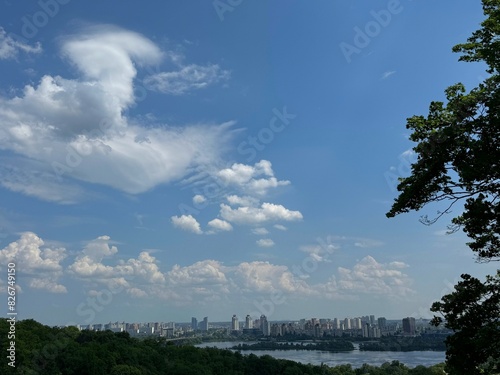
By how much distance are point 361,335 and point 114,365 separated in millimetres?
153753

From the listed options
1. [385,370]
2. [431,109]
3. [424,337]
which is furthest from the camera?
[424,337]

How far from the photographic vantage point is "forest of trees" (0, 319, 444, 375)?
34719 millimetres

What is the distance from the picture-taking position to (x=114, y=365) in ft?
119

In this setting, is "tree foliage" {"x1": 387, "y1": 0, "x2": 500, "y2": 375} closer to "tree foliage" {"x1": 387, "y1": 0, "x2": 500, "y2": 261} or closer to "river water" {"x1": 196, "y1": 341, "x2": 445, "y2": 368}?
"tree foliage" {"x1": 387, "y1": 0, "x2": 500, "y2": 261}

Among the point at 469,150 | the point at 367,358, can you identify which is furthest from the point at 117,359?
the point at 367,358

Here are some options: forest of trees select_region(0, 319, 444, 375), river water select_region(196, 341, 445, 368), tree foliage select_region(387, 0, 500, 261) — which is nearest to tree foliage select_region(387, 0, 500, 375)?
tree foliage select_region(387, 0, 500, 261)

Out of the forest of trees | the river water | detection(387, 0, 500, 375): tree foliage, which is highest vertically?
detection(387, 0, 500, 375): tree foliage

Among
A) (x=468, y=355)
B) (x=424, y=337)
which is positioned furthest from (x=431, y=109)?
(x=424, y=337)

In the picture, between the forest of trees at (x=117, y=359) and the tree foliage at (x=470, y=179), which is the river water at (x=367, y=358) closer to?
the forest of trees at (x=117, y=359)

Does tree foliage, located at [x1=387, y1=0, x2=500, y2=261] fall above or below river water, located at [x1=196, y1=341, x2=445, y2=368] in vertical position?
above

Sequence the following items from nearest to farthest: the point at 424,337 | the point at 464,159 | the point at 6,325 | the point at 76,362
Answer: the point at 464,159 → the point at 76,362 → the point at 6,325 → the point at 424,337

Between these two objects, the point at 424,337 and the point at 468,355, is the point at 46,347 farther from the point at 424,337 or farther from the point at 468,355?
the point at 424,337

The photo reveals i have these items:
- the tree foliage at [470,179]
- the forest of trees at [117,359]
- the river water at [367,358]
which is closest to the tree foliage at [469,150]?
the tree foliage at [470,179]

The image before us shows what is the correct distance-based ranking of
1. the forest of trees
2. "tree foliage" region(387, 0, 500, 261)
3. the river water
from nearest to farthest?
"tree foliage" region(387, 0, 500, 261) → the forest of trees → the river water
